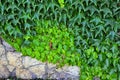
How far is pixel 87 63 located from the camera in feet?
15.3

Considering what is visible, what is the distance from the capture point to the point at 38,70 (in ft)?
16.0

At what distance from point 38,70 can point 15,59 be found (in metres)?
0.40

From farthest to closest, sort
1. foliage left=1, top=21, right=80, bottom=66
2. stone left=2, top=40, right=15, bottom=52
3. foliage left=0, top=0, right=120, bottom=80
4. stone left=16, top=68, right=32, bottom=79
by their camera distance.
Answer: stone left=16, top=68, right=32, bottom=79 < stone left=2, top=40, right=15, bottom=52 < foliage left=1, top=21, right=80, bottom=66 < foliage left=0, top=0, right=120, bottom=80

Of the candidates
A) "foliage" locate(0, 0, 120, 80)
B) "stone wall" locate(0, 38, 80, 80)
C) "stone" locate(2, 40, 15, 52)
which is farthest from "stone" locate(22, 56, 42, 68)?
"foliage" locate(0, 0, 120, 80)

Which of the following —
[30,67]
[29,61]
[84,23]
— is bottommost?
[30,67]

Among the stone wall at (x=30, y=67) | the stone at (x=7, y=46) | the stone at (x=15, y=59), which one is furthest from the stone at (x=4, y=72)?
the stone at (x=7, y=46)

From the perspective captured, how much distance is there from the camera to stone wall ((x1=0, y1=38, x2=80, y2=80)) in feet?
15.8

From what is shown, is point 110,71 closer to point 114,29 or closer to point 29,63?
point 114,29

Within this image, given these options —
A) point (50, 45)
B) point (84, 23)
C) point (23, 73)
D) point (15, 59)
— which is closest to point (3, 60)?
point (15, 59)

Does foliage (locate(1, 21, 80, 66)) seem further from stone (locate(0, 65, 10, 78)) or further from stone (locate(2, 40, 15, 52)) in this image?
stone (locate(0, 65, 10, 78))

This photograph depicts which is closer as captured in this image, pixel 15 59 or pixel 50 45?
pixel 50 45

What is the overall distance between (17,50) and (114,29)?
1.52m

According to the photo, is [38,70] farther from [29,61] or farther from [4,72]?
[4,72]

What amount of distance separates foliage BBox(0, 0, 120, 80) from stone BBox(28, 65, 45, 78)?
0.51 m
